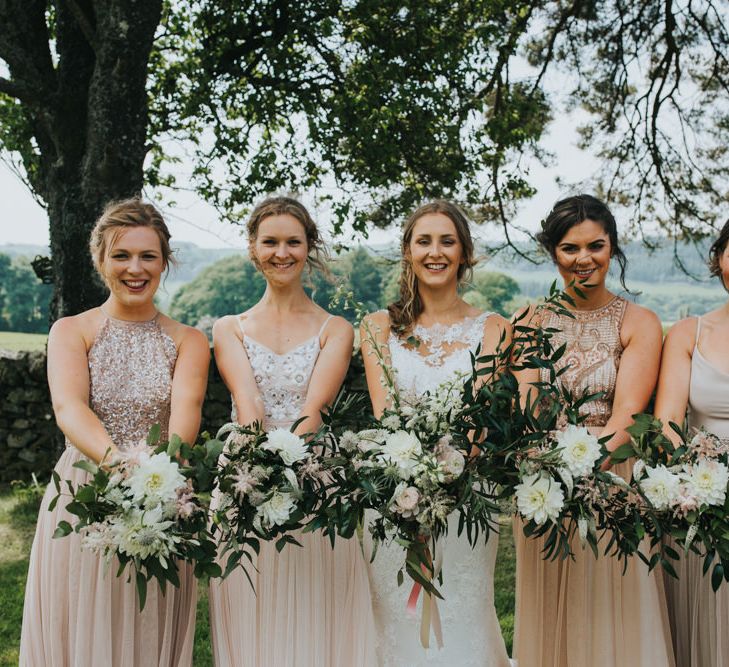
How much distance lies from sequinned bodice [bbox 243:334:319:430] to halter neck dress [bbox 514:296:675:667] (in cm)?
113

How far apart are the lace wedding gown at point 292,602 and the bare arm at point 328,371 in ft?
0.26

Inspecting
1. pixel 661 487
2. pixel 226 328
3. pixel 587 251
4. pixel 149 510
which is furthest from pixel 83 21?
pixel 661 487

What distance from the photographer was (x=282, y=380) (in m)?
3.85

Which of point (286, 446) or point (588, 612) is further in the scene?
point (588, 612)

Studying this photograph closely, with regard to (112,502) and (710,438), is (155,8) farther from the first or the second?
(710,438)

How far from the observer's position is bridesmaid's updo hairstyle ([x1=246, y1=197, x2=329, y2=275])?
395cm

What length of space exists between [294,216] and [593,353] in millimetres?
1561

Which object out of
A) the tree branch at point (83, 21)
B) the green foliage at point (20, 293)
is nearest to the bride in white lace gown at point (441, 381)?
the tree branch at point (83, 21)

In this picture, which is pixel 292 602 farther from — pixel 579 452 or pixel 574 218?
pixel 574 218

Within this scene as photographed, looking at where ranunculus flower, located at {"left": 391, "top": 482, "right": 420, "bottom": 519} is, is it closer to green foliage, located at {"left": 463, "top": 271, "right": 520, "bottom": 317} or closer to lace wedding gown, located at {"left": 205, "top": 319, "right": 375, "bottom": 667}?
lace wedding gown, located at {"left": 205, "top": 319, "right": 375, "bottom": 667}

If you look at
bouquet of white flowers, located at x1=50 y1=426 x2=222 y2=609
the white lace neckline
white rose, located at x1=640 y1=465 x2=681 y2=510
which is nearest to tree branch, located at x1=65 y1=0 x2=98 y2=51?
the white lace neckline

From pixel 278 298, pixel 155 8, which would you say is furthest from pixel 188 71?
pixel 278 298

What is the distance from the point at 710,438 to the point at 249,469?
5.68ft

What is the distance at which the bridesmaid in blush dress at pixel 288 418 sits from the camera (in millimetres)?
3680
